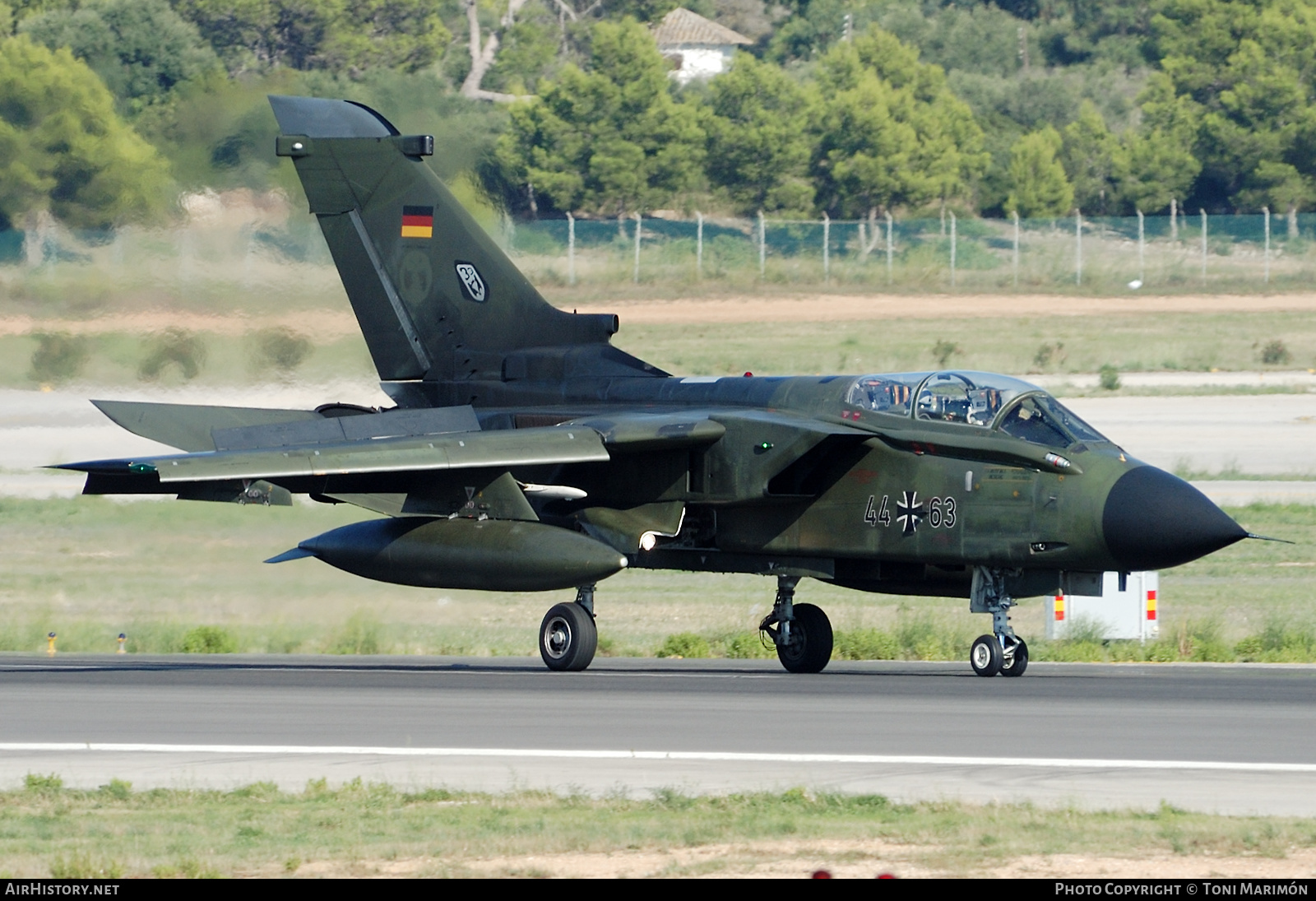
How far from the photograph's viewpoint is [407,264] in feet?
74.7

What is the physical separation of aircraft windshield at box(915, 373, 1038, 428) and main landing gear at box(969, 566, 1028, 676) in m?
1.39

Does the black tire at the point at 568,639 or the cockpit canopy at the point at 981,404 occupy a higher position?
the cockpit canopy at the point at 981,404

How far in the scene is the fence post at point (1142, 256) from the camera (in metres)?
Result: 61.8

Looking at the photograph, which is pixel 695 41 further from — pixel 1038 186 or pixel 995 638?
pixel 995 638

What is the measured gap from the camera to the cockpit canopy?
17.8 metres

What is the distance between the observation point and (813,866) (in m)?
9.09

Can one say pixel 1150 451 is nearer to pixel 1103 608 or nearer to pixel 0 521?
pixel 1103 608

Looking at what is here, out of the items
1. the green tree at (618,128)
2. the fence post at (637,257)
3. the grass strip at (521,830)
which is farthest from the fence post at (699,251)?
the grass strip at (521,830)

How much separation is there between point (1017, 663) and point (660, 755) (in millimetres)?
6208

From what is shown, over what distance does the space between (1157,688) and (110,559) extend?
16.4 meters

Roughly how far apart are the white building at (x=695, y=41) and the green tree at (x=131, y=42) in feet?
189

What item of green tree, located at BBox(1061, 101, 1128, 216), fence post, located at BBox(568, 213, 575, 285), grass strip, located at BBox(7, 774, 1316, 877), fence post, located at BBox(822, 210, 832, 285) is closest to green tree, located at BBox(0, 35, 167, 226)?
grass strip, located at BBox(7, 774, 1316, 877)

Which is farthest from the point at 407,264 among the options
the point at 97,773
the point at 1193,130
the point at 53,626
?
the point at 1193,130

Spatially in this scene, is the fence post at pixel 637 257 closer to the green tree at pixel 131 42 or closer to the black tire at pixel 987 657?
the green tree at pixel 131 42
